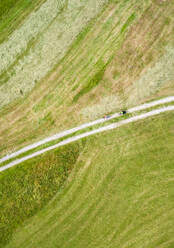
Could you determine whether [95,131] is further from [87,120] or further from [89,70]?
[89,70]

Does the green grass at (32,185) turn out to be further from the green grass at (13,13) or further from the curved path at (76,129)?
the green grass at (13,13)

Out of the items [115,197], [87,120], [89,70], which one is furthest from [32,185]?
[89,70]

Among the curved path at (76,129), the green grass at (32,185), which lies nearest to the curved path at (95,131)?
the green grass at (32,185)

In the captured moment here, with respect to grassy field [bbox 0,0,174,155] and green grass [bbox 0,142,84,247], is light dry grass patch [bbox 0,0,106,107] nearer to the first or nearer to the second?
grassy field [bbox 0,0,174,155]

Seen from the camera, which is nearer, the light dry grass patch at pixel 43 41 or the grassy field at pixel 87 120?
the grassy field at pixel 87 120

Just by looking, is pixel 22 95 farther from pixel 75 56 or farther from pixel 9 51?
pixel 75 56

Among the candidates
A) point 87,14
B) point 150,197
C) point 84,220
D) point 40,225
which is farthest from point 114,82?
point 40,225
